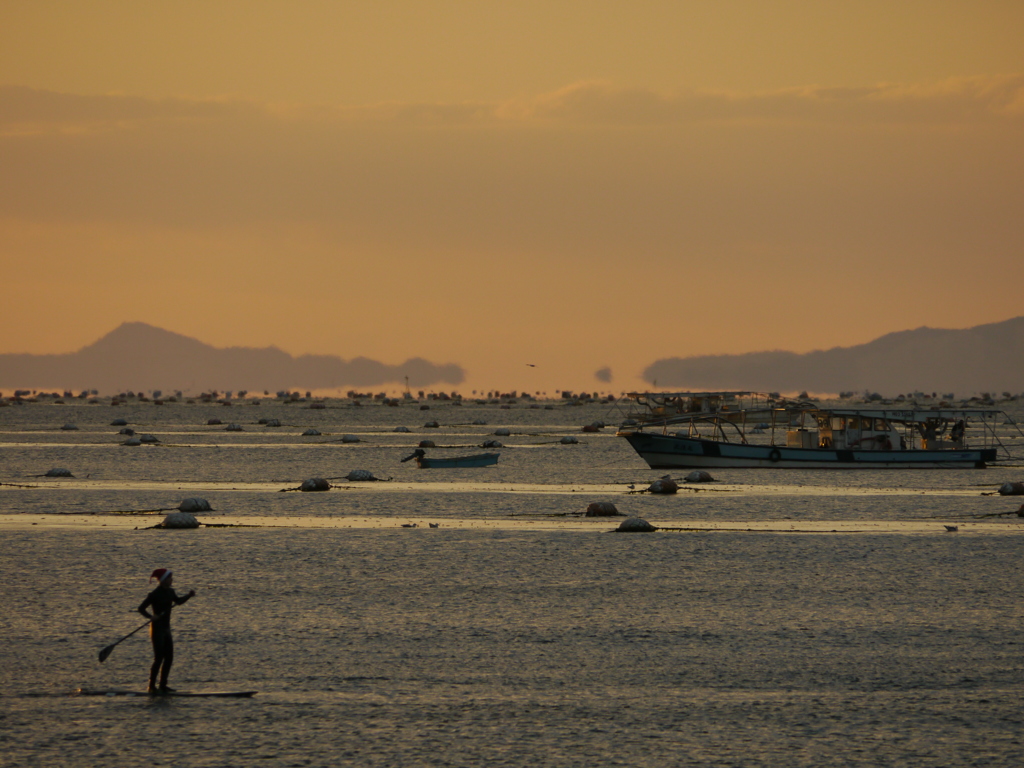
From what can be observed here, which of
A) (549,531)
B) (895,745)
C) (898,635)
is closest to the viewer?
(895,745)

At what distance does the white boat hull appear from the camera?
314ft

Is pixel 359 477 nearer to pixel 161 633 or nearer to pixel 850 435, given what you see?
pixel 850 435

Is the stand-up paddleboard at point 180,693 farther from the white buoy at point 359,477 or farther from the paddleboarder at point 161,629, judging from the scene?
the white buoy at point 359,477

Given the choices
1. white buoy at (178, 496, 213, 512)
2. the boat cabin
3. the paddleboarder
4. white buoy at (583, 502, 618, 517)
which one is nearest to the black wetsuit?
the paddleboarder

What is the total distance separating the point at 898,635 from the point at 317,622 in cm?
1297

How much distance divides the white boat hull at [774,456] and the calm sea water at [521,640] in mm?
36010

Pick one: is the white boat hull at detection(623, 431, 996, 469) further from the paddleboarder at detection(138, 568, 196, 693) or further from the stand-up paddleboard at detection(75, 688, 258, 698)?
the paddleboarder at detection(138, 568, 196, 693)

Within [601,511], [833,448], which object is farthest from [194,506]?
[833,448]

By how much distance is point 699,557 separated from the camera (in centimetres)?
4178

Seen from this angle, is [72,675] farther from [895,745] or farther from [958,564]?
[958,564]

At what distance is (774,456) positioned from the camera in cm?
9606

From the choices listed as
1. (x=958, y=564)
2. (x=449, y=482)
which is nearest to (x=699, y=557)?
(x=958, y=564)

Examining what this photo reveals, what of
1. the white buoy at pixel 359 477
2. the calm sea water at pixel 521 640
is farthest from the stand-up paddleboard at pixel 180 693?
the white buoy at pixel 359 477

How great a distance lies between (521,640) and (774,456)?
72506 millimetres
